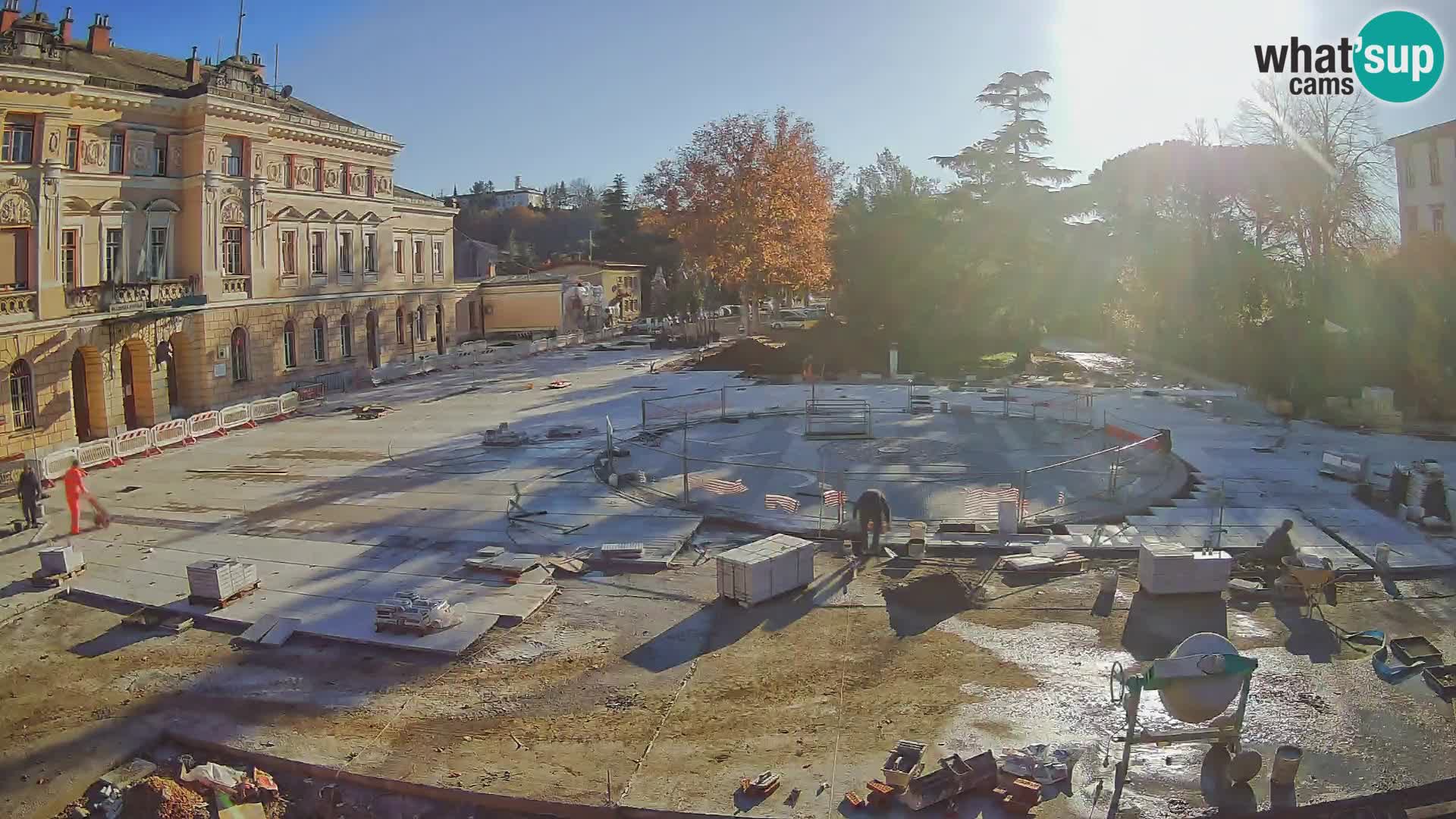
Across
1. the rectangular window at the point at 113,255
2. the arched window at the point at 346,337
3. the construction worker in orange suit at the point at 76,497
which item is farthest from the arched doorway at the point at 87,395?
the construction worker in orange suit at the point at 76,497

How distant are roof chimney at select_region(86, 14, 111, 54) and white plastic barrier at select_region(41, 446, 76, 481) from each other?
20.6m

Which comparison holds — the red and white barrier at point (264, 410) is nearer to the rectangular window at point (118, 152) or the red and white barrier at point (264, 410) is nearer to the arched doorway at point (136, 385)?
the arched doorway at point (136, 385)

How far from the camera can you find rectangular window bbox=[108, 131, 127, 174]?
34500 mm

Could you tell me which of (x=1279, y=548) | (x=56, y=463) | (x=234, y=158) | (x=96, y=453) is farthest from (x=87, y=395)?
(x=1279, y=548)

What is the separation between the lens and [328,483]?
2455 cm

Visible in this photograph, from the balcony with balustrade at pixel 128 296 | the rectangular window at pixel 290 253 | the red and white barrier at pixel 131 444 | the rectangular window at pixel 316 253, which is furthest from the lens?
the rectangular window at pixel 316 253

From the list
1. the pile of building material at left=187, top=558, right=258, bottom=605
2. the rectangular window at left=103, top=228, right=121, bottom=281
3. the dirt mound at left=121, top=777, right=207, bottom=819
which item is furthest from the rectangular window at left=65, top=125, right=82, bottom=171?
the dirt mound at left=121, top=777, right=207, bottom=819

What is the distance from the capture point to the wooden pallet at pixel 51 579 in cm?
1702

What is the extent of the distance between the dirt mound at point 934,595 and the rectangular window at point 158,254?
104 feet

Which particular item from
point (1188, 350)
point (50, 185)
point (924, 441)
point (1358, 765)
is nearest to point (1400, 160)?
point (1188, 350)

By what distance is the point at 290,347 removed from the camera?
4359 cm

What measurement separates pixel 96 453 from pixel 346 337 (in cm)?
2095

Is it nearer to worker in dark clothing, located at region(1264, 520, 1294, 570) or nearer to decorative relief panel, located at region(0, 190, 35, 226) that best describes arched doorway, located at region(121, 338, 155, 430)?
decorative relief panel, located at region(0, 190, 35, 226)

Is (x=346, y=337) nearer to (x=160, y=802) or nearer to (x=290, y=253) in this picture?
(x=290, y=253)
